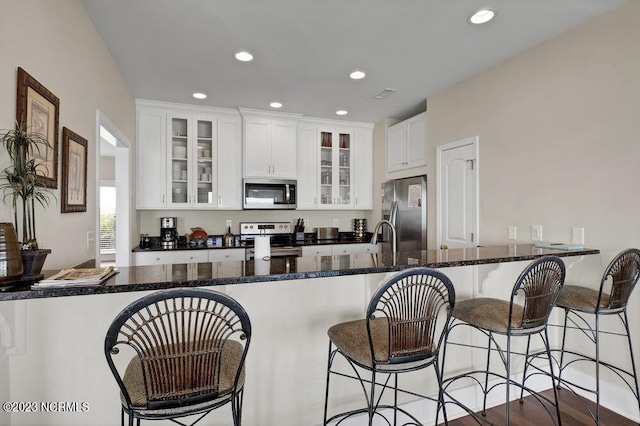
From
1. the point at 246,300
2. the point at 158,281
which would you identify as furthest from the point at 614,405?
the point at 158,281

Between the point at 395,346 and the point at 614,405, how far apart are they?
198 cm

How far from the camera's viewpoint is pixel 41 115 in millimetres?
1610

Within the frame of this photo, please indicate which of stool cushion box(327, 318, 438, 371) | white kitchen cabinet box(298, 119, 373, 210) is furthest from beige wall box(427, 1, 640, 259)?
white kitchen cabinet box(298, 119, 373, 210)

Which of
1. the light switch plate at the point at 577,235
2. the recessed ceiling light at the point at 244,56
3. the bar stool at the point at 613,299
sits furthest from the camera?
the recessed ceiling light at the point at 244,56

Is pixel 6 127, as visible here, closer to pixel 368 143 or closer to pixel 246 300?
pixel 246 300

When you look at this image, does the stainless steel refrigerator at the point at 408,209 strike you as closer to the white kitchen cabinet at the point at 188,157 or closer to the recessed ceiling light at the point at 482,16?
the recessed ceiling light at the point at 482,16

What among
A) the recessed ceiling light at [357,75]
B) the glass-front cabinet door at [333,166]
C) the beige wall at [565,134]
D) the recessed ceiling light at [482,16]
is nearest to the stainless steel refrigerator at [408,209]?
the glass-front cabinet door at [333,166]

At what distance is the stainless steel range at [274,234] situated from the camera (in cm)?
422

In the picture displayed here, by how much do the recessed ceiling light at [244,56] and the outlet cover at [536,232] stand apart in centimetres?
274

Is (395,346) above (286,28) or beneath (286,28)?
beneath

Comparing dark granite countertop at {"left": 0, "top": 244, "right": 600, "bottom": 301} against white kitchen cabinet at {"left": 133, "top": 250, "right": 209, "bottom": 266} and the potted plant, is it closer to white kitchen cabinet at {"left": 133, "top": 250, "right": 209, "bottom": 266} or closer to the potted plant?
the potted plant

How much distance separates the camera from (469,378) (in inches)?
88.0

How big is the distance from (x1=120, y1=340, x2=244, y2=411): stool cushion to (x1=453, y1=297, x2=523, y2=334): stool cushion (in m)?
1.26

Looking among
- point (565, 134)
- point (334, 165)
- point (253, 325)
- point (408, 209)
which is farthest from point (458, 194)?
point (253, 325)
